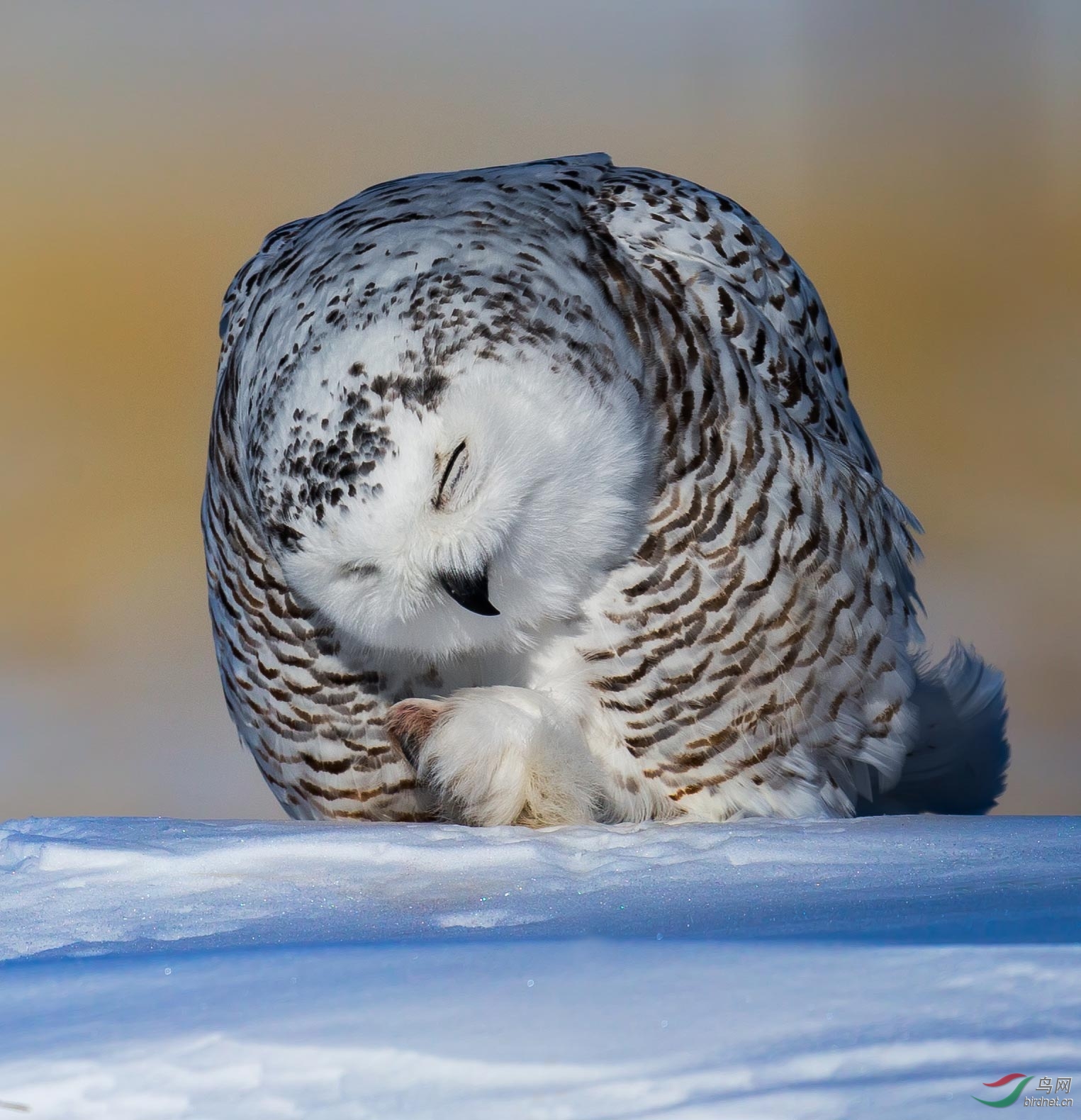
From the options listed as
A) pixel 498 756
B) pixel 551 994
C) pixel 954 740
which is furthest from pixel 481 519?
pixel 954 740

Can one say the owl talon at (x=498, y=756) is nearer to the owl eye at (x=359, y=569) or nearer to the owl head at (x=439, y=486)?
the owl head at (x=439, y=486)

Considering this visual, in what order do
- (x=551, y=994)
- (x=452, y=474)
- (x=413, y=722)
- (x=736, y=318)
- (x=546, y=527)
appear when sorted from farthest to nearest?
1. (x=736, y=318)
2. (x=413, y=722)
3. (x=546, y=527)
4. (x=452, y=474)
5. (x=551, y=994)

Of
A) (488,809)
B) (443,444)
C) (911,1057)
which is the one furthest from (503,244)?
(911,1057)

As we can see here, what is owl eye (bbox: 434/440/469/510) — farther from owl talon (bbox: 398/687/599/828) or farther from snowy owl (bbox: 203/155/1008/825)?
owl talon (bbox: 398/687/599/828)

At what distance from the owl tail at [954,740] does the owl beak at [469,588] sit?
0.69 metres

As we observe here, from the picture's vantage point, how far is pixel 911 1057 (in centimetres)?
62

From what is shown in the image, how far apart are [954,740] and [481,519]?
0.85 m

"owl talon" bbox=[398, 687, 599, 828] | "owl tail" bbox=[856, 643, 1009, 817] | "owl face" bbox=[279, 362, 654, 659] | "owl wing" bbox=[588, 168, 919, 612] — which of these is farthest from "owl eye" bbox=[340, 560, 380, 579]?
"owl tail" bbox=[856, 643, 1009, 817]

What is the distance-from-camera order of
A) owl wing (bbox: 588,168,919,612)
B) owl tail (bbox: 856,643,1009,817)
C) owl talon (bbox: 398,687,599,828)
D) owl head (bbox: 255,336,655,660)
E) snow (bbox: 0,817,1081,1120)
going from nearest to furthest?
snow (bbox: 0,817,1081,1120)
owl head (bbox: 255,336,655,660)
owl talon (bbox: 398,687,599,828)
owl wing (bbox: 588,168,919,612)
owl tail (bbox: 856,643,1009,817)

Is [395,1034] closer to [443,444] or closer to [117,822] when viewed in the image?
[443,444]

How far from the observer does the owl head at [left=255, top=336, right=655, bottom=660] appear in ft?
3.43

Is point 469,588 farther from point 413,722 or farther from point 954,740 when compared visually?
point 954,740

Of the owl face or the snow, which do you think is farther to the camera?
the owl face

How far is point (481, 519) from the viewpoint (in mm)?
1062
